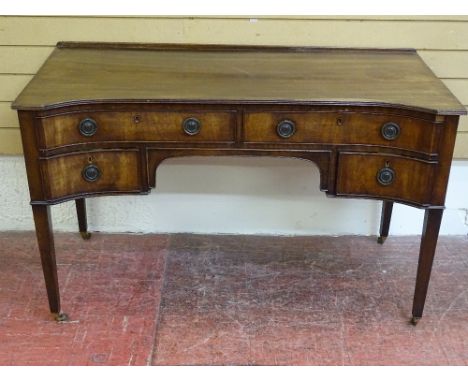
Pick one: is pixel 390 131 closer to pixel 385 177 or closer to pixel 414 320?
pixel 385 177

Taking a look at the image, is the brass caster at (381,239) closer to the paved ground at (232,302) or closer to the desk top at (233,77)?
the paved ground at (232,302)

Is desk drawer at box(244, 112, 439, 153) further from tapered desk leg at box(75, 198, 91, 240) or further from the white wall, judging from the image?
tapered desk leg at box(75, 198, 91, 240)

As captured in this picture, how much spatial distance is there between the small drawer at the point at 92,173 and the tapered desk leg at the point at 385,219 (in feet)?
4.20

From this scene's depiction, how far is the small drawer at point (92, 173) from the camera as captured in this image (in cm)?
208

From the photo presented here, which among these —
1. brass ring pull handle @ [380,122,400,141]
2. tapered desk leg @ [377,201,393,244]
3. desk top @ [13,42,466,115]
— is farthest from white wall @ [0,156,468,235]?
brass ring pull handle @ [380,122,400,141]

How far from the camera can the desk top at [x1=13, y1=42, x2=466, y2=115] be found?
6.61 feet

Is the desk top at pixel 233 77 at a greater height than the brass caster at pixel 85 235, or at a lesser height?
greater

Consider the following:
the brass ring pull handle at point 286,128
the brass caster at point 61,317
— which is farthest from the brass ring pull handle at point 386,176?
the brass caster at point 61,317

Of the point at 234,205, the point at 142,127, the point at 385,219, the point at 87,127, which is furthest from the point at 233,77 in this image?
the point at 385,219

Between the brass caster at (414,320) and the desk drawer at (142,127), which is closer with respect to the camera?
the desk drawer at (142,127)

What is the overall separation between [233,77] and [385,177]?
2.14 ft

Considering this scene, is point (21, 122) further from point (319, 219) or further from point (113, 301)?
A: point (319, 219)

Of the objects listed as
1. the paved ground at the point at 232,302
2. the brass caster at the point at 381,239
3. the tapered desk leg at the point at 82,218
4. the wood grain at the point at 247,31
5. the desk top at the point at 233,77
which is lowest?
the paved ground at the point at 232,302

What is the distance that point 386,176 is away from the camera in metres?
2.11
